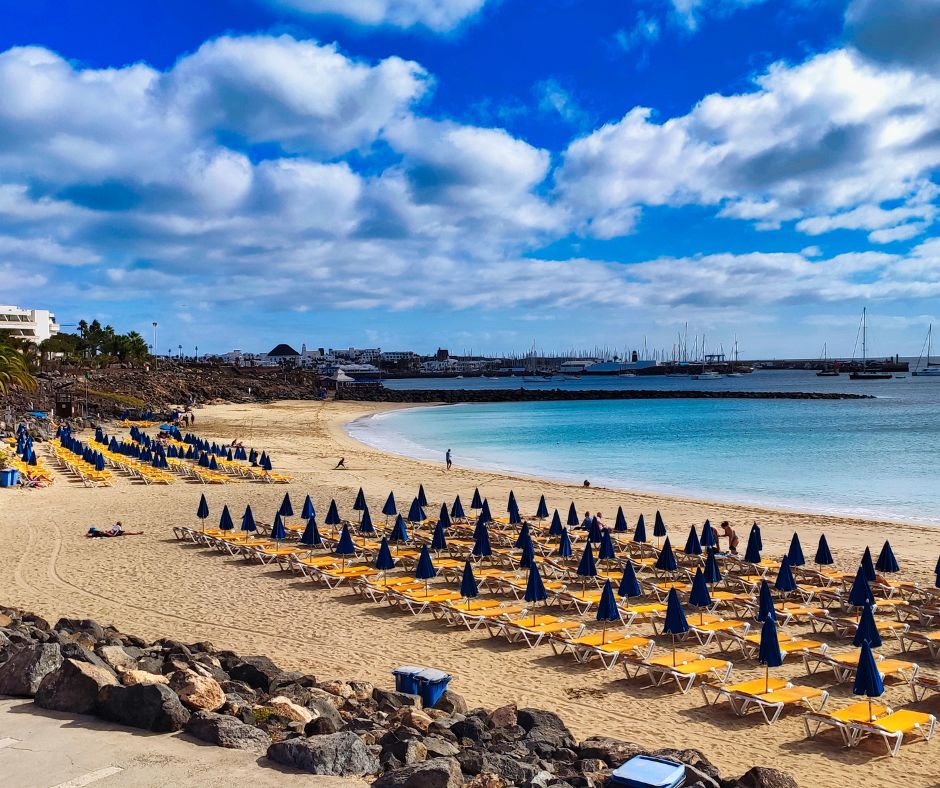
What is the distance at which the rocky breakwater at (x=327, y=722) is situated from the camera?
5.56 metres

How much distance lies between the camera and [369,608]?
500 inches

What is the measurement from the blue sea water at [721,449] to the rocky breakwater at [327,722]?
64.5 ft

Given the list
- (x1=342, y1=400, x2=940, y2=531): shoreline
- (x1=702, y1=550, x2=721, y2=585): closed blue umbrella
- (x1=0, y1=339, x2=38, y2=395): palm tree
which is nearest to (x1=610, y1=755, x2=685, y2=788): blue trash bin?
(x1=702, y1=550, x2=721, y2=585): closed blue umbrella

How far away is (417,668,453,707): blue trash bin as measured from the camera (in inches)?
313

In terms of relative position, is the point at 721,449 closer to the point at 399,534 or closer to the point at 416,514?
the point at 416,514

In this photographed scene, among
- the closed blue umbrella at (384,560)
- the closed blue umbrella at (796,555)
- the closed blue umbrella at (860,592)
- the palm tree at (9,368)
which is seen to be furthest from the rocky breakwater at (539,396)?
the closed blue umbrella at (860,592)

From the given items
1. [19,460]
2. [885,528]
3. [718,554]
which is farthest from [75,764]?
[19,460]

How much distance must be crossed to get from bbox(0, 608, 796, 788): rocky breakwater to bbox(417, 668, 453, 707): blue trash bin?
0.32ft

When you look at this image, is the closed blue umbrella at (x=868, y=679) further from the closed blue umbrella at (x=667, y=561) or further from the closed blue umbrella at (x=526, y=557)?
the closed blue umbrella at (x=526, y=557)

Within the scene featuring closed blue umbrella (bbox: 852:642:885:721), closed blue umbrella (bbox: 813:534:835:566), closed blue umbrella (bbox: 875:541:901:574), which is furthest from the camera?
closed blue umbrella (bbox: 813:534:835:566)

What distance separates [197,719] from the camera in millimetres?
6043

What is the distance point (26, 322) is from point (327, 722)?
10871 cm

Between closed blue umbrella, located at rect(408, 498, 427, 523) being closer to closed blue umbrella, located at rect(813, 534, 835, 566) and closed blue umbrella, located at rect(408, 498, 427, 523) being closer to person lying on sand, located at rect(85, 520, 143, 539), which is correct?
person lying on sand, located at rect(85, 520, 143, 539)

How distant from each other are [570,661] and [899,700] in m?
3.89
